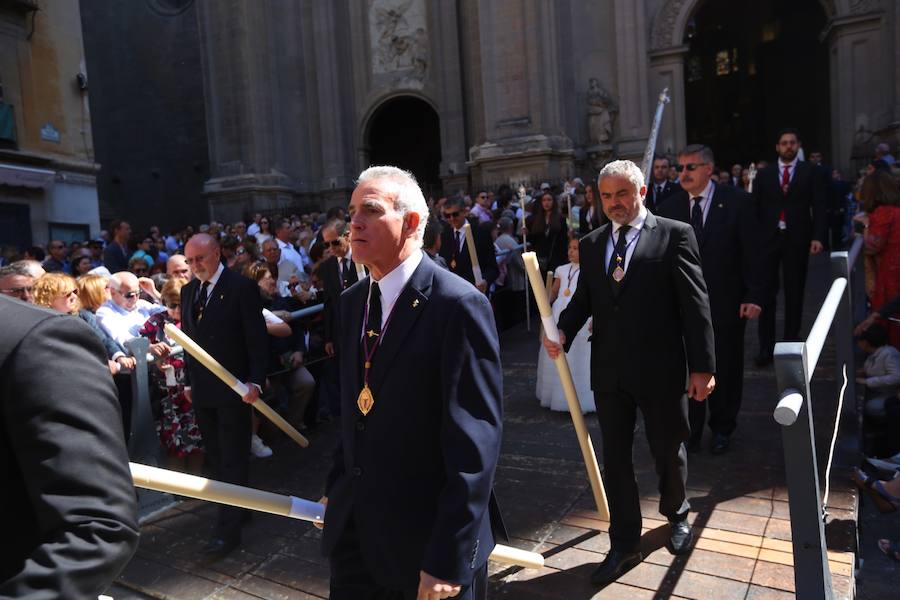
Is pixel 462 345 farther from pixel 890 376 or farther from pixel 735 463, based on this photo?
pixel 890 376

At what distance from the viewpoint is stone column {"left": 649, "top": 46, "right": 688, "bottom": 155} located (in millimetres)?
19234

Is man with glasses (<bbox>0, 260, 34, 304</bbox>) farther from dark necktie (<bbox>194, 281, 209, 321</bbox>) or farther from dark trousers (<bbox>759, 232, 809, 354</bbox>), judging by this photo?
dark trousers (<bbox>759, 232, 809, 354</bbox>)

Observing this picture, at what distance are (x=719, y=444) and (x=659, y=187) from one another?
4.72 m

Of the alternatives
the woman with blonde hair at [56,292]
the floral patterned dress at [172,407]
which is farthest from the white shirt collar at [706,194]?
the woman with blonde hair at [56,292]

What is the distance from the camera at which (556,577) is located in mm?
3789

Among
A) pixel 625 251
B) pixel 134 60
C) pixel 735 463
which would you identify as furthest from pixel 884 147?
pixel 134 60

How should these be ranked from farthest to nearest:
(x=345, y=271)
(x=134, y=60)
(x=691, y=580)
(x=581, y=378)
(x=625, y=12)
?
1. (x=134, y=60)
2. (x=625, y=12)
3. (x=581, y=378)
4. (x=345, y=271)
5. (x=691, y=580)

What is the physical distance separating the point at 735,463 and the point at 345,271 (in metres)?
3.45

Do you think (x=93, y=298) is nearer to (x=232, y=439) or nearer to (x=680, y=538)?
(x=232, y=439)

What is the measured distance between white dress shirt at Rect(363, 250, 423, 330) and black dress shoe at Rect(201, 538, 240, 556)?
279 centimetres

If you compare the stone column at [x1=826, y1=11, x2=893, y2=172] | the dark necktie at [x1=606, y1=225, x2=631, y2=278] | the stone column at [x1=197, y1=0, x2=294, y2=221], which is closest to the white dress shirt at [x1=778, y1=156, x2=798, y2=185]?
the dark necktie at [x1=606, y1=225, x2=631, y2=278]

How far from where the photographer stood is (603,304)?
150 inches

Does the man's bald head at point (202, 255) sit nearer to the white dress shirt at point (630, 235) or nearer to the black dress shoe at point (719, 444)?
→ the white dress shirt at point (630, 235)

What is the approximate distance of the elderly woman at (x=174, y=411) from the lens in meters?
5.74
